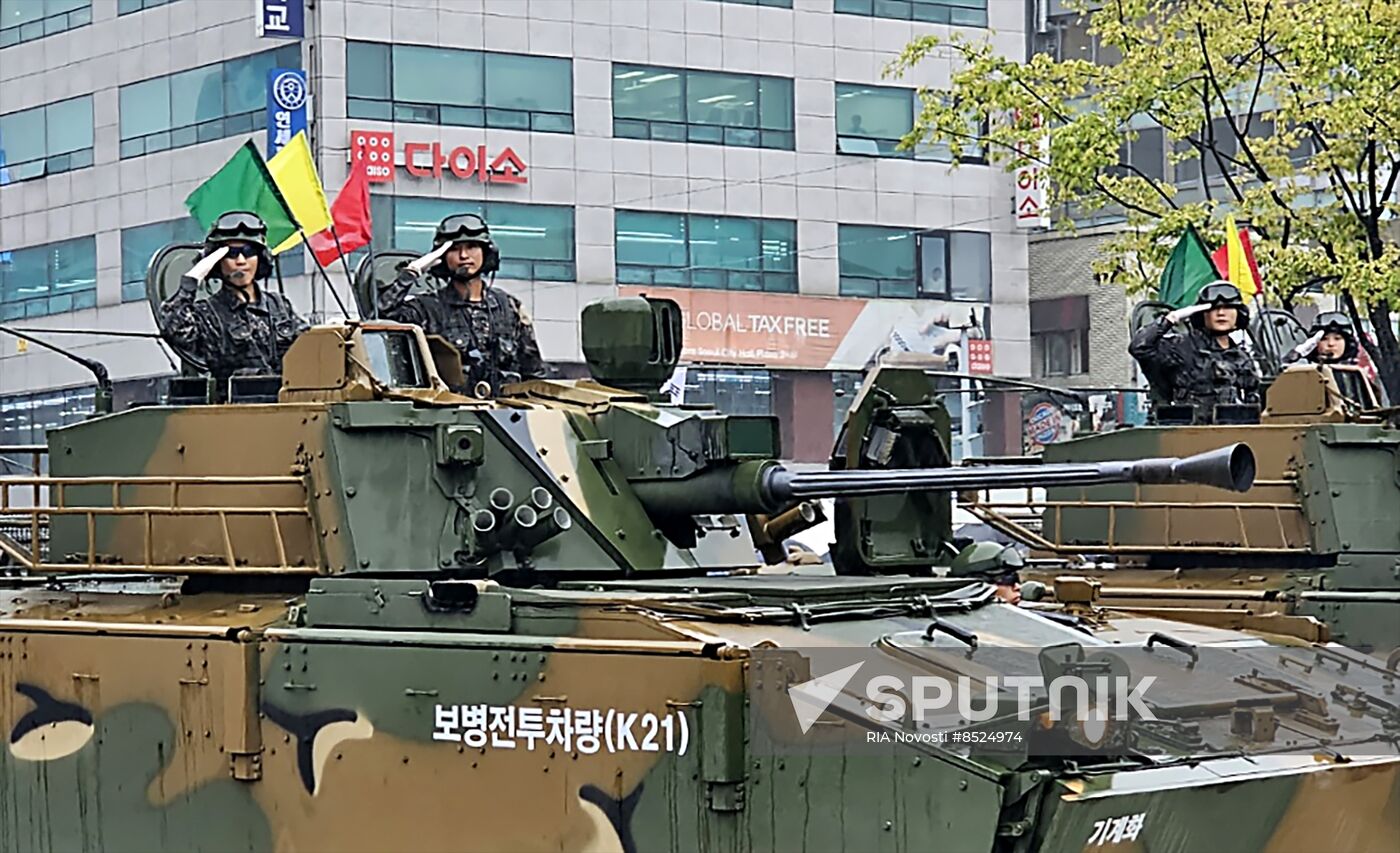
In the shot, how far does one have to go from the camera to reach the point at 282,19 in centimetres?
3281

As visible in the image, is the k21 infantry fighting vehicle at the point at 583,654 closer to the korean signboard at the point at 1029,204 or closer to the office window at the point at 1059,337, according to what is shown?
the korean signboard at the point at 1029,204

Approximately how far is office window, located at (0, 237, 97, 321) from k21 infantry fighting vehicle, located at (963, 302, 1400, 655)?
75.3 ft

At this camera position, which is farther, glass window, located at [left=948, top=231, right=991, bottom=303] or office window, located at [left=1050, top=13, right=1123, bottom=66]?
office window, located at [left=1050, top=13, right=1123, bottom=66]

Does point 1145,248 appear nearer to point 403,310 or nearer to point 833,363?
point 403,310

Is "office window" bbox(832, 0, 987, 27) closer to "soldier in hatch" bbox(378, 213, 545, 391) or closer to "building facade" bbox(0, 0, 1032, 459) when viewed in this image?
"building facade" bbox(0, 0, 1032, 459)

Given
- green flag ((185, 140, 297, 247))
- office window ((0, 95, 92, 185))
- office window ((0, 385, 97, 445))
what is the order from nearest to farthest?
1. green flag ((185, 140, 297, 247))
2. office window ((0, 95, 92, 185))
3. office window ((0, 385, 97, 445))

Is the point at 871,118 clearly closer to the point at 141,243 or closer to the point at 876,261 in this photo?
the point at 876,261

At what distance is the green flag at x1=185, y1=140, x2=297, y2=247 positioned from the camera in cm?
1642

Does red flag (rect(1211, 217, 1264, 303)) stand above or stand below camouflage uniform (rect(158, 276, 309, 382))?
above

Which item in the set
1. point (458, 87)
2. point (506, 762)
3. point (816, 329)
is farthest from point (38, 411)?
point (506, 762)

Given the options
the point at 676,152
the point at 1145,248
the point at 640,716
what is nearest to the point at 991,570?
the point at 640,716

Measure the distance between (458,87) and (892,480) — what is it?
79.0 ft

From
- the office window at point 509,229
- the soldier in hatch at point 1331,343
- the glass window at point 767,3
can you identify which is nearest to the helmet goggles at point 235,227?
the soldier in hatch at point 1331,343

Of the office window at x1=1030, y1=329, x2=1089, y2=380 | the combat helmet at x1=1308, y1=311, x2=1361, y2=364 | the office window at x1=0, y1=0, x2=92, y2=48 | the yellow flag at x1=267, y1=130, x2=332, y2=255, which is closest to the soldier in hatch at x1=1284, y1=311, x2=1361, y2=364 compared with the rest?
the combat helmet at x1=1308, y1=311, x2=1361, y2=364
